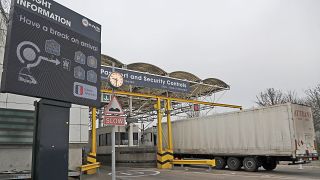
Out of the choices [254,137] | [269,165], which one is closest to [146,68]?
[254,137]

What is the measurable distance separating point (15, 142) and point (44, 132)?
5.39 metres

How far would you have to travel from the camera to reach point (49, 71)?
6.42 metres

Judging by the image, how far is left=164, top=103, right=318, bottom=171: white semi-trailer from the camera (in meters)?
15.3

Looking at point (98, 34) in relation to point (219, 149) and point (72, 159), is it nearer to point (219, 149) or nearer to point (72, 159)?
point (72, 159)

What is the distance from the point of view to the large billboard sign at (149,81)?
69.3ft

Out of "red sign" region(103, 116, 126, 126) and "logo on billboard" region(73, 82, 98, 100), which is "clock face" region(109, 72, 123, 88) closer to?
"logo on billboard" region(73, 82, 98, 100)

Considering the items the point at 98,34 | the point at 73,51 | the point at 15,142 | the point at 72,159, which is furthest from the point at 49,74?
the point at 72,159

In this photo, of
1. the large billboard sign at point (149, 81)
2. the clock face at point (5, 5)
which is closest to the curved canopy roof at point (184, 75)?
the large billboard sign at point (149, 81)

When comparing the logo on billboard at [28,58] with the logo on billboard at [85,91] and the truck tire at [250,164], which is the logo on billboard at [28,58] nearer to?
the logo on billboard at [85,91]

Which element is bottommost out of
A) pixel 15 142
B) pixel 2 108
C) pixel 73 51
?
pixel 15 142

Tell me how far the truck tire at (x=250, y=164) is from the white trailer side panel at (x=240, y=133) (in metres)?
0.42

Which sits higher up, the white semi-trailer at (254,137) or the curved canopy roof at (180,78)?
the curved canopy roof at (180,78)

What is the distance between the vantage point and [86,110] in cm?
1431

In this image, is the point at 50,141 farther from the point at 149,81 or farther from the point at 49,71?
the point at 149,81
